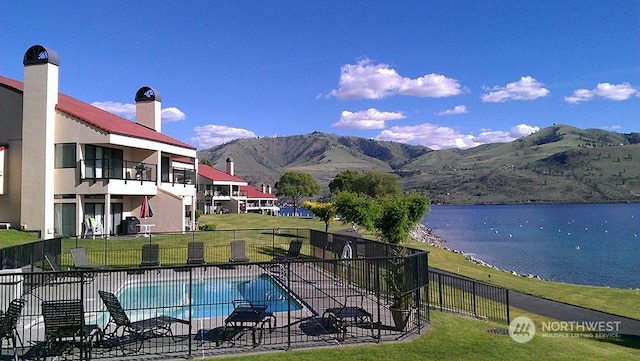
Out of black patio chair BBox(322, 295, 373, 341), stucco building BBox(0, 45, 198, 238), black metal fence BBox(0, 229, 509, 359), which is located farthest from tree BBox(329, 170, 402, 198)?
black patio chair BBox(322, 295, 373, 341)

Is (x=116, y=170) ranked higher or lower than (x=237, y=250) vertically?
higher

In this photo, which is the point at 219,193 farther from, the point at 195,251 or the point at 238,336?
the point at 238,336

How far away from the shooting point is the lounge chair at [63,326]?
8625 millimetres

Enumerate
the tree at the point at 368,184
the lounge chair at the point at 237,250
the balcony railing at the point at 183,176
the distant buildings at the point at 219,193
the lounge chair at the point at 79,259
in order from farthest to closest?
1. the tree at the point at 368,184
2. the distant buildings at the point at 219,193
3. the balcony railing at the point at 183,176
4. the lounge chair at the point at 237,250
5. the lounge chair at the point at 79,259

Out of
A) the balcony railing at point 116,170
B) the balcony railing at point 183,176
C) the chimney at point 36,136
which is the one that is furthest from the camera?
the balcony railing at point 183,176

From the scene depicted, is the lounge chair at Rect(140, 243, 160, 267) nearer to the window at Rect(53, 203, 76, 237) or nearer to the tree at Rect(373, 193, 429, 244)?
the window at Rect(53, 203, 76, 237)

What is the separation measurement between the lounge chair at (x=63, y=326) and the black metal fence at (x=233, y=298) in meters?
0.09

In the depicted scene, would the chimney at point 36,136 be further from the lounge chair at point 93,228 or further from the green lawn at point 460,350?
the green lawn at point 460,350

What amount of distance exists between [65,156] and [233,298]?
1766cm

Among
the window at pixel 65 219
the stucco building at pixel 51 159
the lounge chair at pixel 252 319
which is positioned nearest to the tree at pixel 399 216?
the stucco building at pixel 51 159

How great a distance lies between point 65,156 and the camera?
27812 mm

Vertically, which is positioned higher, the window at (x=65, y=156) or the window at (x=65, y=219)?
the window at (x=65, y=156)

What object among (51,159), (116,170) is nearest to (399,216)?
(116,170)

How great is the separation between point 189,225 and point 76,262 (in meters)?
20.1
